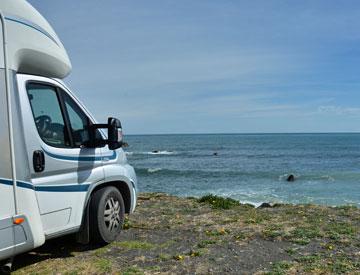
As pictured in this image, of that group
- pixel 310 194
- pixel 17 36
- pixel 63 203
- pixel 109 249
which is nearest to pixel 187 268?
pixel 109 249

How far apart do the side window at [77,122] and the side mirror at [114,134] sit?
0.19m

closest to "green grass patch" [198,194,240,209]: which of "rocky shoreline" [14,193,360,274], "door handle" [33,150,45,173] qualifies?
"rocky shoreline" [14,193,360,274]

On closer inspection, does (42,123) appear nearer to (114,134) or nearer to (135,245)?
(114,134)

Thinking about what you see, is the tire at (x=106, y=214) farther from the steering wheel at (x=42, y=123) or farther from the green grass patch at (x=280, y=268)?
the green grass patch at (x=280, y=268)

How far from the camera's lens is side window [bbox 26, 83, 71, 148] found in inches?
197

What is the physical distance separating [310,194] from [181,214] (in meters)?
18.9

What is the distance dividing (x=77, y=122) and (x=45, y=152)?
956 millimetres

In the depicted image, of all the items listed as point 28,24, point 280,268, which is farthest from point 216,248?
point 28,24

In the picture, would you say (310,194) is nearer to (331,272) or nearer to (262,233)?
(262,233)

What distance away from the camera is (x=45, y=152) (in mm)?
4953

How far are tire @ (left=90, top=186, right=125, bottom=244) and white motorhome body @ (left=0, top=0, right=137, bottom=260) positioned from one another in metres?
0.01

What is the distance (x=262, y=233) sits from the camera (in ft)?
23.6

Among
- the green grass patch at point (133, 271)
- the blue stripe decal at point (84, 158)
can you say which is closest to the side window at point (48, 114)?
the blue stripe decal at point (84, 158)

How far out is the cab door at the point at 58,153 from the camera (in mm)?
4824
